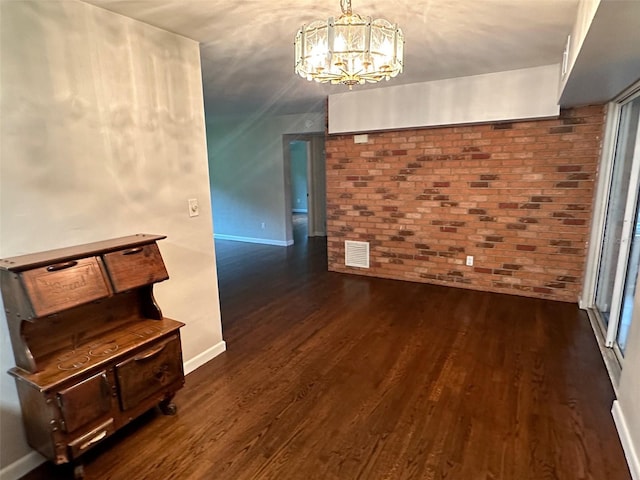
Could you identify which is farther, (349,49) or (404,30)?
(404,30)

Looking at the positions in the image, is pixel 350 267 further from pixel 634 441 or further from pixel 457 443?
pixel 634 441

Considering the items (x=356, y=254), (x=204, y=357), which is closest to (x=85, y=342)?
(x=204, y=357)

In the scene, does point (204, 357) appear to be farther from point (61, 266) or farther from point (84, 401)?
point (61, 266)

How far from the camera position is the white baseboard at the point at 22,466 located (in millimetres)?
1784

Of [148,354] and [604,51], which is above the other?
[604,51]

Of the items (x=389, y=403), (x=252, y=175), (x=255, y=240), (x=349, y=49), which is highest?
(x=349, y=49)

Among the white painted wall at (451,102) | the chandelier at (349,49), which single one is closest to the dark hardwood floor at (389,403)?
the chandelier at (349,49)

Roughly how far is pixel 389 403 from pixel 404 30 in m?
2.37

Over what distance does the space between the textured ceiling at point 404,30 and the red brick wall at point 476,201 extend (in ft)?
2.52

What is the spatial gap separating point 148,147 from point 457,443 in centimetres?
244

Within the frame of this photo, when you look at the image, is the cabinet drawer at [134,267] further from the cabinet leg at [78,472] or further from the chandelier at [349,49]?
the chandelier at [349,49]

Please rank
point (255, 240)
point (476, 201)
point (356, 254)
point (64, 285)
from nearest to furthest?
1. point (64, 285)
2. point (476, 201)
3. point (356, 254)
4. point (255, 240)

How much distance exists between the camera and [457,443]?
6.53 feet

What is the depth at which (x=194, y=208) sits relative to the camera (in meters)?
2.64
